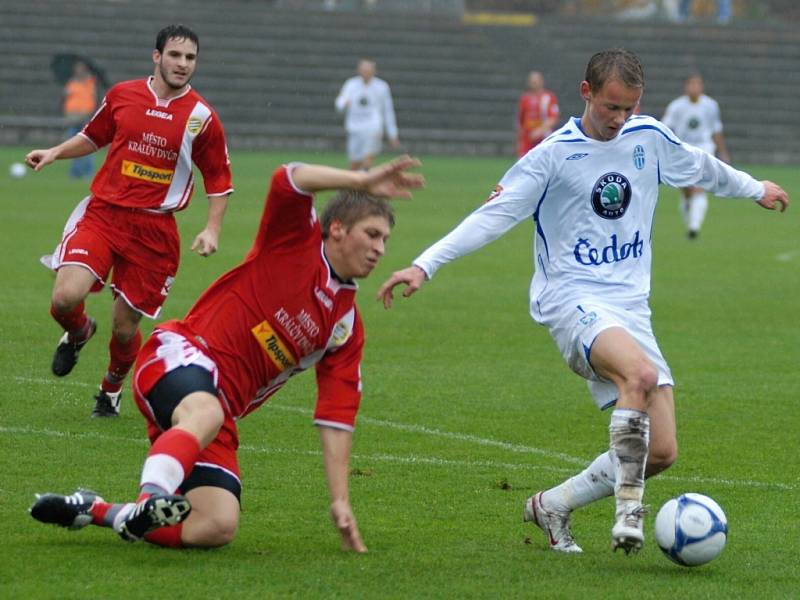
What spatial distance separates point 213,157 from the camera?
29.0ft

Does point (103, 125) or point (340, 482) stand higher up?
point (103, 125)

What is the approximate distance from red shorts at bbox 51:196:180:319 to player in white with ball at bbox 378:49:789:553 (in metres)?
3.05

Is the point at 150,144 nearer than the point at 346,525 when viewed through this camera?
No

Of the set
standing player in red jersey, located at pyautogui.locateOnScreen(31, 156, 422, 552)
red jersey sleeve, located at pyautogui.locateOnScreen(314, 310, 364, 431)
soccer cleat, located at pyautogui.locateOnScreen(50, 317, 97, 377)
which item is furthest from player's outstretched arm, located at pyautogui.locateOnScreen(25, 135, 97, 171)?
red jersey sleeve, located at pyautogui.locateOnScreen(314, 310, 364, 431)

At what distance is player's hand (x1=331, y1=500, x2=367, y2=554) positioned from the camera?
559 cm

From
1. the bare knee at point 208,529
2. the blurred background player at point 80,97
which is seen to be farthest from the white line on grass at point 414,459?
the blurred background player at point 80,97

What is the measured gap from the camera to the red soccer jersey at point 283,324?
567 centimetres

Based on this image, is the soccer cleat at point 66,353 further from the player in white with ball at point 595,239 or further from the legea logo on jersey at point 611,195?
the legea logo on jersey at point 611,195

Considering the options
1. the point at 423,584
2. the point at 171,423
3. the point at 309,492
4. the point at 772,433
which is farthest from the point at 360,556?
the point at 772,433

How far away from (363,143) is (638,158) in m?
23.0

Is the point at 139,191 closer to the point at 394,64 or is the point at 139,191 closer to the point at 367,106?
the point at 367,106

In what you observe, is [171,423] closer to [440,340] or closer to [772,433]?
[772,433]

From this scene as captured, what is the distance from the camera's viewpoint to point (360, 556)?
5699 millimetres

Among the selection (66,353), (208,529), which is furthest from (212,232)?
(208,529)
